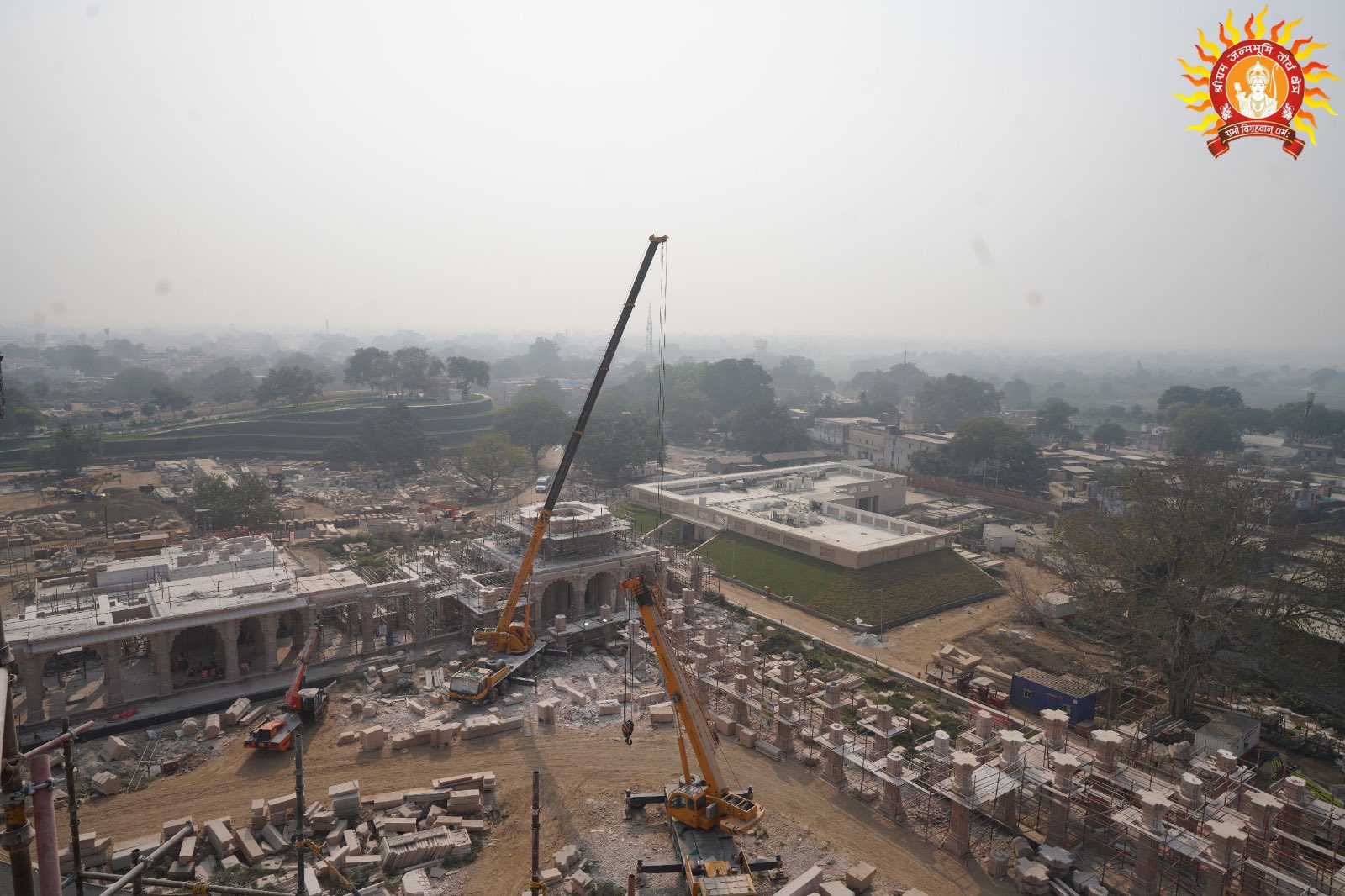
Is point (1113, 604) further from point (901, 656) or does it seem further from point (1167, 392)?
point (1167, 392)

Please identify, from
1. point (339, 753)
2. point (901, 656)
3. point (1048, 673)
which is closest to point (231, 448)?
point (339, 753)

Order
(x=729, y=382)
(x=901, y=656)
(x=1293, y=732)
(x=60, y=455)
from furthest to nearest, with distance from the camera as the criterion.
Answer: (x=729, y=382)
(x=60, y=455)
(x=901, y=656)
(x=1293, y=732)

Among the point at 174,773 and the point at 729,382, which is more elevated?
the point at 729,382

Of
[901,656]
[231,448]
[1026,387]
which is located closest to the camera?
[901,656]

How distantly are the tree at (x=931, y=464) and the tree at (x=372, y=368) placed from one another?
6337 cm

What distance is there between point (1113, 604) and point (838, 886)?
16.8 m

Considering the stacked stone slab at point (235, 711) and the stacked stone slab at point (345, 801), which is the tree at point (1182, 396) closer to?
the stacked stone slab at point (345, 801)

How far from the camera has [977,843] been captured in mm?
17500

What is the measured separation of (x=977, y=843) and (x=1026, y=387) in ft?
508

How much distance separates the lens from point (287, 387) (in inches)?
3280

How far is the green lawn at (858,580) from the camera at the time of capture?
3362cm

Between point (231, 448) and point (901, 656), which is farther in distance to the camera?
Answer: point (231, 448)

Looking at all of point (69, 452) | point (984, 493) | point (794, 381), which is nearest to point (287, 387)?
point (69, 452)

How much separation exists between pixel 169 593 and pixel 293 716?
23.9 ft
